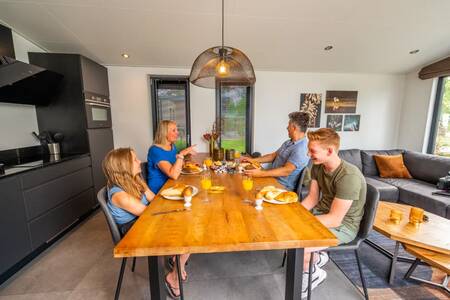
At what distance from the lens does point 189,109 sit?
3564 mm

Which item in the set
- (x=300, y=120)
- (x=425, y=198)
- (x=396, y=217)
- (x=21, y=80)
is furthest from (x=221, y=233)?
(x=425, y=198)

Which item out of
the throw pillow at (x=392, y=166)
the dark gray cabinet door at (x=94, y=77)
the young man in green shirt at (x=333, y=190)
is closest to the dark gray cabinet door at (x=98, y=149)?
the dark gray cabinet door at (x=94, y=77)

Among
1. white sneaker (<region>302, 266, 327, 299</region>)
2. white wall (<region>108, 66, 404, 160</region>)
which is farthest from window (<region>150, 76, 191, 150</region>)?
white sneaker (<region>302, 266, 327, 299</region>)

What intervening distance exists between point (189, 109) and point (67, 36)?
187cm

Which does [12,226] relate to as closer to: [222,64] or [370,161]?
[222,64]

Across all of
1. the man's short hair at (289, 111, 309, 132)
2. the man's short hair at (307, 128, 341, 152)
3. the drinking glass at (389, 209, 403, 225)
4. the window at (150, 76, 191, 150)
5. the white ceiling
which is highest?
the white ceiling

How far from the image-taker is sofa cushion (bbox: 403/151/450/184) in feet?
9.22

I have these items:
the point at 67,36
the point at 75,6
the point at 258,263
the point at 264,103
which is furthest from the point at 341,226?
the point at 67,36

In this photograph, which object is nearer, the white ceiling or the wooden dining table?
the wooden dining table

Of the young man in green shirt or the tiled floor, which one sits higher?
the young man in green shirt

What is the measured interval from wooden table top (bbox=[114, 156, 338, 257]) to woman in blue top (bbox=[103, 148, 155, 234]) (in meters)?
0.14

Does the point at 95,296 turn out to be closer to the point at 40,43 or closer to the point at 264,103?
the point at 40,43

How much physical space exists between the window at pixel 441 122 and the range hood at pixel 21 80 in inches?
233

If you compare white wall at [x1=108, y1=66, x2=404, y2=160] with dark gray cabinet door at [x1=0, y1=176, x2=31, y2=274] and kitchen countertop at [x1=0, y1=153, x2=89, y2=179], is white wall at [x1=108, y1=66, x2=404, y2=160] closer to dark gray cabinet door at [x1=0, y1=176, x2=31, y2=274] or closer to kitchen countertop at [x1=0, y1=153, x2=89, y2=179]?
kitchen countertop at [x1=0, y1=153, x2=89, y2=179]
